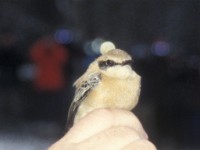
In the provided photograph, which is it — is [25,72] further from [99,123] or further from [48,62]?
[99,123]

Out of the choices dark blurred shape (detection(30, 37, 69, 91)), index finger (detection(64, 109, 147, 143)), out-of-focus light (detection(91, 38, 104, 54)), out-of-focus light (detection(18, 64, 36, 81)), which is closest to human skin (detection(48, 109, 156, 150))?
index finger (detection(64, 109, 147, 143))

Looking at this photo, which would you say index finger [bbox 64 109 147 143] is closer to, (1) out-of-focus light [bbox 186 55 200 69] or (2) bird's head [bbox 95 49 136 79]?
(2) bird's head [bbox 95 49 136 79]

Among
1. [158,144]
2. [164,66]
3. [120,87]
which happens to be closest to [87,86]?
[120,87]

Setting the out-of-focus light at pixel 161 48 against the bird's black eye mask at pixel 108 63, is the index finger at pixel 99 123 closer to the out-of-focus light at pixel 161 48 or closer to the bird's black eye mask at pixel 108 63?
the bird's black eye mask at pixel 108 63

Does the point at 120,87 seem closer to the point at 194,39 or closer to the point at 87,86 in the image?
the point at 87,86

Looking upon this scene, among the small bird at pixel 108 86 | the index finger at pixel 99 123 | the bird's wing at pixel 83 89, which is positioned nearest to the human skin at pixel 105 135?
the index finger at pixel 99 123

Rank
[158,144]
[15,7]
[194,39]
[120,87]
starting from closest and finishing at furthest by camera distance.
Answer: [120,87], [158,144], [194,39], [15,7]

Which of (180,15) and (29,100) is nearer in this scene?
(180,15)

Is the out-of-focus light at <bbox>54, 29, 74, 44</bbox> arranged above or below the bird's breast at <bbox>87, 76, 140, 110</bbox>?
above
